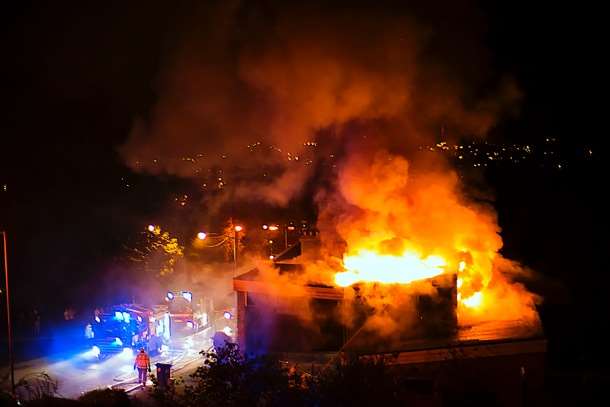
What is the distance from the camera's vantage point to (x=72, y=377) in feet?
48.3

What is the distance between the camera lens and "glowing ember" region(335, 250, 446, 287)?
1264cm

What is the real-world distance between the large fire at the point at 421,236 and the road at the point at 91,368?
641cm

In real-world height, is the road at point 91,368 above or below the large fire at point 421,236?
below

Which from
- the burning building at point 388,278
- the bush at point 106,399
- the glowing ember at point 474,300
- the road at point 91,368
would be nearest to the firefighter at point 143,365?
the road at point 91,368

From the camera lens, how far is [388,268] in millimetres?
14188

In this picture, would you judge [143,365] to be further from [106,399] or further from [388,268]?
[388,268]

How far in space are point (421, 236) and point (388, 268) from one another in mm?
2196

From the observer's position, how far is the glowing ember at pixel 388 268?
12.6 metres

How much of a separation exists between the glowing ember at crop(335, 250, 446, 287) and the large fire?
23 mm

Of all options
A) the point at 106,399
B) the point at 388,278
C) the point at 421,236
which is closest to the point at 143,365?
the point at 106,399

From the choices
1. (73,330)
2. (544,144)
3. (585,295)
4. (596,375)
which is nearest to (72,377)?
(73,330)

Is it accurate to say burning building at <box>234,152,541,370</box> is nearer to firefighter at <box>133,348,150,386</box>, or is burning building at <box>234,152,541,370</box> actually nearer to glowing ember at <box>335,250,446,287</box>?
glowing ember at <box>335,250,446,287</box>

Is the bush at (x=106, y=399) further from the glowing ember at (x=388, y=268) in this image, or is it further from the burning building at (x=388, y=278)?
the glowing ember at (x=388, y=268)

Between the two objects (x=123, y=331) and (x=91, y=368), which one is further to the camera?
(x=123, y=331)
